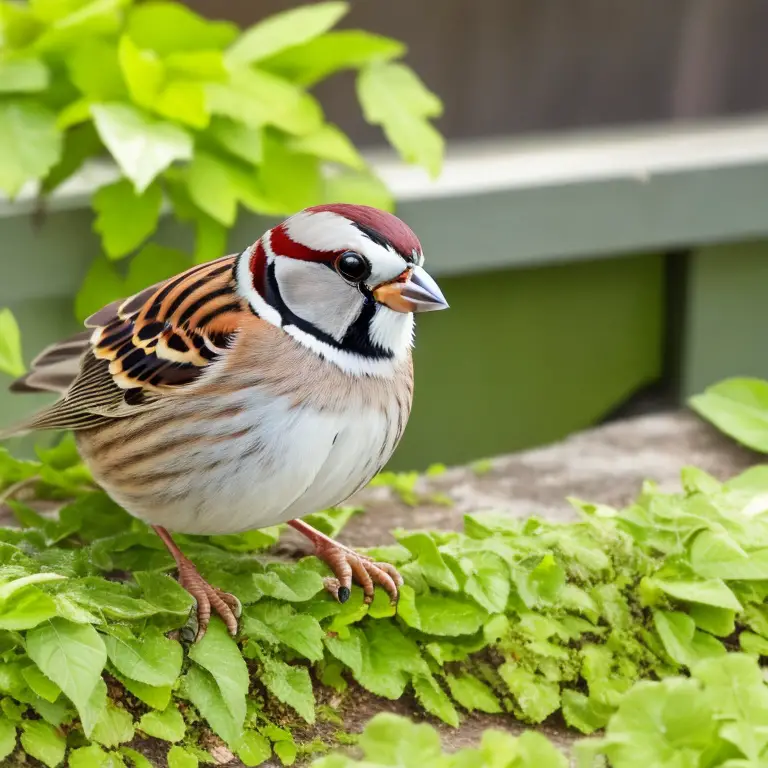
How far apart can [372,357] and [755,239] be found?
2.53 m

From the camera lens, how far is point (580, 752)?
1781 mm

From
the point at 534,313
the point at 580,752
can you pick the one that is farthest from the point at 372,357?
the point at 534,313

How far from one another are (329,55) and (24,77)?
2.99 ft

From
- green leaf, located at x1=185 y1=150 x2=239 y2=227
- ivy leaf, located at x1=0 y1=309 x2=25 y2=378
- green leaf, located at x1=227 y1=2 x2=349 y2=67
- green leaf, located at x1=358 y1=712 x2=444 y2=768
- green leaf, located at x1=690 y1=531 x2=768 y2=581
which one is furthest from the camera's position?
green leaf, located at x1=227 y1=2 x2=349 y2=67

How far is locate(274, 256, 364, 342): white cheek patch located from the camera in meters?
2.03

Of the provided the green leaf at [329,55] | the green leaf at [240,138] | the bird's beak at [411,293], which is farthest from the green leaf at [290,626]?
the green leaf at [329,55]

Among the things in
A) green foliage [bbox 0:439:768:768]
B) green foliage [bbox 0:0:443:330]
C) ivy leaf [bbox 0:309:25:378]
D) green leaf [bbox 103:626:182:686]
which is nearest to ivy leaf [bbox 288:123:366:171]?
green foliage [bbox 0:0:443:330]

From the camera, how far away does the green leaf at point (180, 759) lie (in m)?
2.03

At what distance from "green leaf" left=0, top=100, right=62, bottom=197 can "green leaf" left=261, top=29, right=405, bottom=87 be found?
71cm

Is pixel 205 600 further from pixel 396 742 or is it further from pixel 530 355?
pixel 530 355

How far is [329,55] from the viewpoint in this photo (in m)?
3.65

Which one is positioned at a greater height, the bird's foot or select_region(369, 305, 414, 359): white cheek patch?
select_region(369, 305, 414, 359): white cheek patch

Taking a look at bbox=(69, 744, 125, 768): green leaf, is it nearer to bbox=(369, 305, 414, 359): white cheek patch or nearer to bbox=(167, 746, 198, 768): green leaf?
bbox=(167, 746, 198, 768): green leaf

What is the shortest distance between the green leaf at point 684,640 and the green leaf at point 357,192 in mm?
1645
